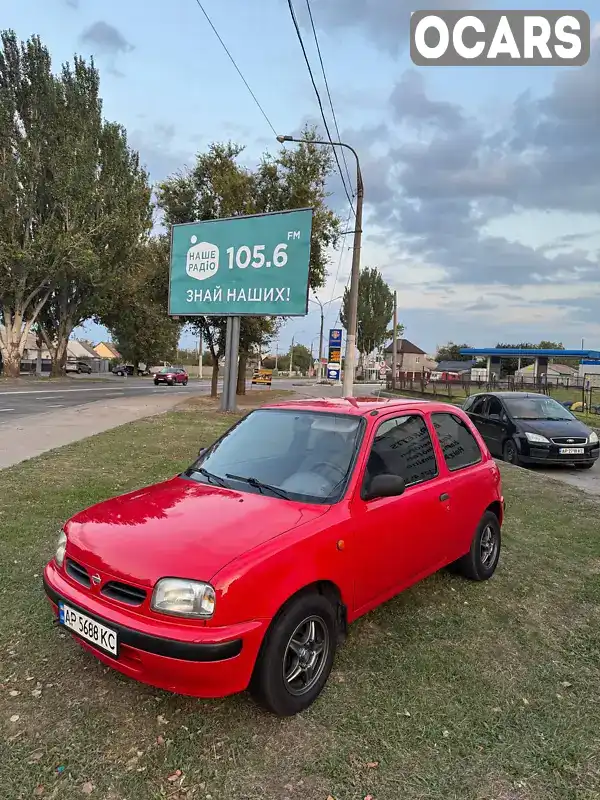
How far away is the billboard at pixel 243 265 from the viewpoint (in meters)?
15.1

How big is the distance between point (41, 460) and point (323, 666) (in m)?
7.34

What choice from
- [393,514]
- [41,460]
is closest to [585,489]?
[393,514]

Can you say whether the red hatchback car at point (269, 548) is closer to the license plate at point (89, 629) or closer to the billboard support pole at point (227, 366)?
the license plate at point (89, 629)

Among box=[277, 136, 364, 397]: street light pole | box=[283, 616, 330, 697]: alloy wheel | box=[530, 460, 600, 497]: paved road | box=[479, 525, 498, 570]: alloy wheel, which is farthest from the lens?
box=[277, 136, 364, 397]: street light pole

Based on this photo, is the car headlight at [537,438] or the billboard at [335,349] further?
the billboard at [335,349]

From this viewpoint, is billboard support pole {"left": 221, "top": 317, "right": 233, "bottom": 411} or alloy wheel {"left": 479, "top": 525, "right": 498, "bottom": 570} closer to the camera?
alloy wheel {"left": 479, "top": 525, "right": 498, "bottom": 570}

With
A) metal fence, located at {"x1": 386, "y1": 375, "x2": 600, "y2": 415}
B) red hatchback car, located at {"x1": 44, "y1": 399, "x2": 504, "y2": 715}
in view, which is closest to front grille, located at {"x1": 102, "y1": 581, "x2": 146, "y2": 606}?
red hatchback car, located at {"x1": 44, "y1": 399, "x2": 504, "y2": 715}

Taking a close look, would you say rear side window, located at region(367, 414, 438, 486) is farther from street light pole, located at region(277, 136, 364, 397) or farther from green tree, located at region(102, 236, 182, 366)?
green tree, located at region(102, 236, 182, 366)

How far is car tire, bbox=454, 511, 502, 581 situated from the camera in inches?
178

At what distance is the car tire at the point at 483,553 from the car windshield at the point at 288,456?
171cm

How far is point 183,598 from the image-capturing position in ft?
8.12

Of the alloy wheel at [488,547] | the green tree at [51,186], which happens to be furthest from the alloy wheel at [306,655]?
the green tree at [51,186]

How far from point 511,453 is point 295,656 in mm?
9307

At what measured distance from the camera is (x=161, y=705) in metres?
2.80
